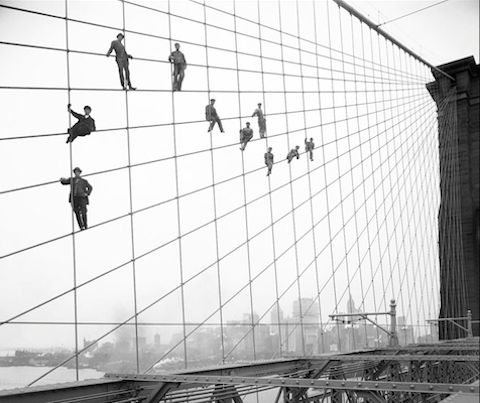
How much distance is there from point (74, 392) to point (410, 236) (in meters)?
16.5

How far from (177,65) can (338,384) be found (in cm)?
706

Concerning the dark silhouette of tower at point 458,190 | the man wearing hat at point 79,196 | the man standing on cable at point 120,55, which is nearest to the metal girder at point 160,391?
the man wearing hat at point 79,196

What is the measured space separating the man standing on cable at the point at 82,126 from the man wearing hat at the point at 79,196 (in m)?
0.47

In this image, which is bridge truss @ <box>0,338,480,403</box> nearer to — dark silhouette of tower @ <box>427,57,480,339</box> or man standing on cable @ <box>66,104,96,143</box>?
man standing on cable @ <box>66,104,96,143</box>

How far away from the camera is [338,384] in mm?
4074

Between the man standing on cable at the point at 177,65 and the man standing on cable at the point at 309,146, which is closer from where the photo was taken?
the man standing on cable at the point at 177,65

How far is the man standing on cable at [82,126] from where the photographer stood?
7.78 meters

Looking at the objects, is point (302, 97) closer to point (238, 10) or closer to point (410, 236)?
point (238, 10)

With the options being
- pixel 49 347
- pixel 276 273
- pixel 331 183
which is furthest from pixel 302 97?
pixel 49 347

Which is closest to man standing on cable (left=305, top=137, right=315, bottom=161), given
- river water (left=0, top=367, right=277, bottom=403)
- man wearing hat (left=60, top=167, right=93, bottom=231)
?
man wearing hat (left=60, top=167, right=93, bottom=231)

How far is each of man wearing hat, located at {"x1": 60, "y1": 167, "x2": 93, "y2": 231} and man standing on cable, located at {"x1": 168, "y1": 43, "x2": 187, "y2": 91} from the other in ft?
9.59

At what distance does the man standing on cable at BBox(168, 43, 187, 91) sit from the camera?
9.89m

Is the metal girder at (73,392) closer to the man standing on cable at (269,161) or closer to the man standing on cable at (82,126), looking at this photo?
the man standing on cable at (82,126)

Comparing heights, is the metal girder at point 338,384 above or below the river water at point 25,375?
above
